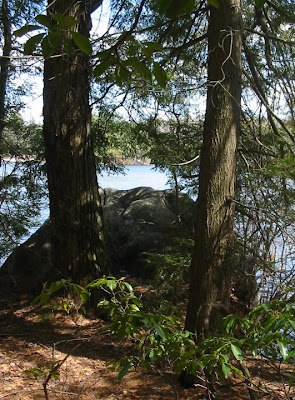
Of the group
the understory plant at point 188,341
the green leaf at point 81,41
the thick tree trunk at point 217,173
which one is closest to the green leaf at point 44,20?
the green leaf at point 81,41

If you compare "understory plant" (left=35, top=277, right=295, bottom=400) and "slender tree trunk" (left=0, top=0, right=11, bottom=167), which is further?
"slender tree trunk" (left=0, top=0, right=11, bottom=167)

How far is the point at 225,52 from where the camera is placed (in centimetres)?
368

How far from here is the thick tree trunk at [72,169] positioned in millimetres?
5020

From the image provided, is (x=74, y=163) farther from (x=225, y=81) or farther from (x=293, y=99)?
(x=293, y=99)

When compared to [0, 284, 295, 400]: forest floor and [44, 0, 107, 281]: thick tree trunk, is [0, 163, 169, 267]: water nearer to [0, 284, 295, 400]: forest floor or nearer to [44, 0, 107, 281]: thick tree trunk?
[44, 0, 107, 281]: thick tree trunk

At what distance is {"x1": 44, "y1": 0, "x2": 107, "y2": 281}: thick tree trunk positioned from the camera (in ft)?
16.5

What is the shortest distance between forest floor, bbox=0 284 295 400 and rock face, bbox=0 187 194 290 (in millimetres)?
1265

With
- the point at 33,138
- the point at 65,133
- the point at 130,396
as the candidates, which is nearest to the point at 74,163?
the point at 65,133

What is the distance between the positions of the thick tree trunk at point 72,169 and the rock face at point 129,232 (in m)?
1.32

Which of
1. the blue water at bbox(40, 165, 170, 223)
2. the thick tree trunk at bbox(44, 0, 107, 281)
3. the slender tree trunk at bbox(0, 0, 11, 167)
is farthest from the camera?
the blue water at bbox(40, 165, 170, 223)

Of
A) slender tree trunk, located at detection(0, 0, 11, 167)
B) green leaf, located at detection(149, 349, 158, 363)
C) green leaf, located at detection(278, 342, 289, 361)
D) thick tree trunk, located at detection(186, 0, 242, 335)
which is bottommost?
green leaf, located at detection(149, 349, 158, 363)

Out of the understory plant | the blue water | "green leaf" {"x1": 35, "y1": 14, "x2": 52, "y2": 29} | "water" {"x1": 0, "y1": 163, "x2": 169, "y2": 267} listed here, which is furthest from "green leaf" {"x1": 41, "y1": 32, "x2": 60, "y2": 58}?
the blue water

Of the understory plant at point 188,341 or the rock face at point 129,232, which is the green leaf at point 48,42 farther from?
the rock face at point 129,232

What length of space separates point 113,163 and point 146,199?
1119 mm
